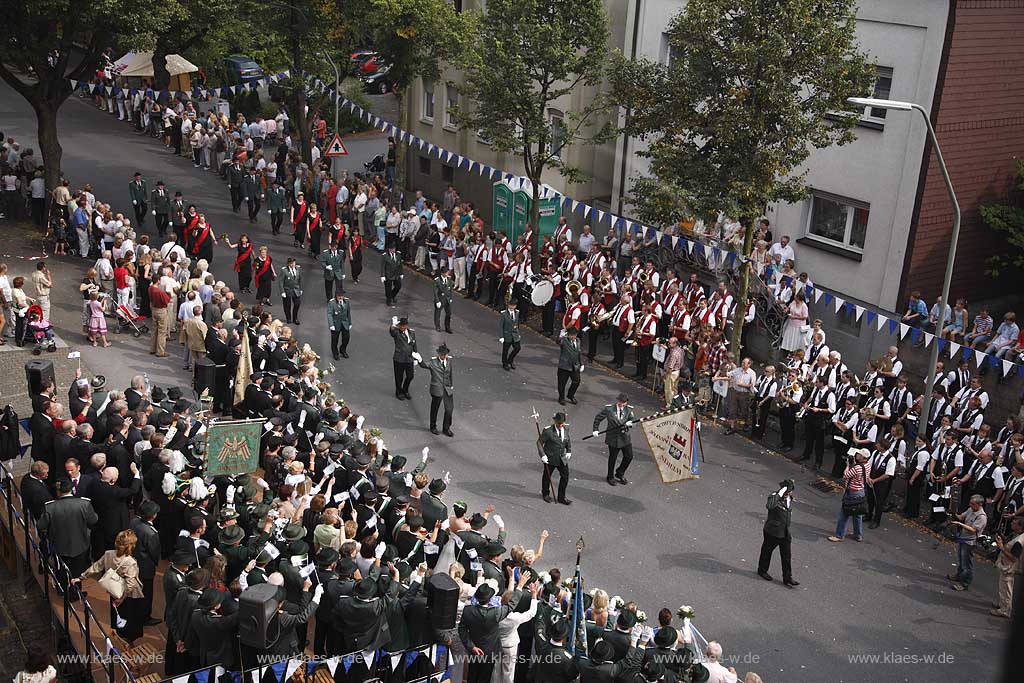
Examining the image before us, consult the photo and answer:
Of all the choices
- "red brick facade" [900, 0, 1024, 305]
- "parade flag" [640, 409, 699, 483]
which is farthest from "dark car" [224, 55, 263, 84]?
"parade flag" [640, 409, 699, 483]

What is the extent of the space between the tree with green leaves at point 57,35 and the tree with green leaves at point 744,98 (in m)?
10.7

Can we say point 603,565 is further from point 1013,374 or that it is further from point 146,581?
point 1013,374

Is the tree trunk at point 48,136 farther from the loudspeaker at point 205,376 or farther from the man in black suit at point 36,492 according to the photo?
the man in black suit at point 36,492

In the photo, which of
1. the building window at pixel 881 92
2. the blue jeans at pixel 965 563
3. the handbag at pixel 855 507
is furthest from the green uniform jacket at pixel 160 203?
the blue jeans at pixel 965 563

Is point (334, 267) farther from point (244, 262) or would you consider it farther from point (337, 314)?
point (337, 314)

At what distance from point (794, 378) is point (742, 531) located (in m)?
3.80

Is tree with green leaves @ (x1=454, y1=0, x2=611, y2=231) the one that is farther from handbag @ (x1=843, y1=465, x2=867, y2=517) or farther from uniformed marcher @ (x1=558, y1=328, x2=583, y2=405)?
handbag @ (x1=843, y1=465, x2=867, y2=517)

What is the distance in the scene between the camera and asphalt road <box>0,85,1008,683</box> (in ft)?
44.1

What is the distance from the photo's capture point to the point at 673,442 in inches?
659

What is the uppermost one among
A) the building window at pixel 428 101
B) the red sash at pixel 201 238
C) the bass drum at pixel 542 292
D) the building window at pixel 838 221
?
the building window at pixel 428 101

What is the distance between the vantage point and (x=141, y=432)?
13.2m

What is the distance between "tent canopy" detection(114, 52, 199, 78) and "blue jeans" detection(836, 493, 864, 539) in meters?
28.1

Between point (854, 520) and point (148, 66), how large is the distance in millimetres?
29601

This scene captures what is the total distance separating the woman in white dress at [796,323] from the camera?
21.1 m
